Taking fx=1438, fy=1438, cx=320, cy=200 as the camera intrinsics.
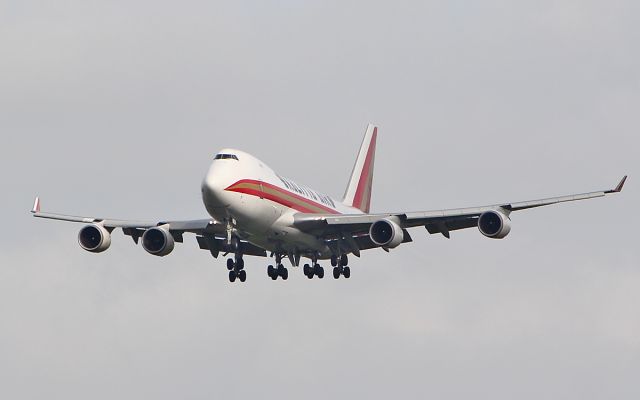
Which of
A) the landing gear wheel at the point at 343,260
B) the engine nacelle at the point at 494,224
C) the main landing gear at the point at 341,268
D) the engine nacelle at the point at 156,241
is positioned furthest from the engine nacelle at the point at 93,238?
the engine nacelle at the point at 494,224

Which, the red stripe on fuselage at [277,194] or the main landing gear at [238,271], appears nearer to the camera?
the red stripe on fuselage at [277,194]

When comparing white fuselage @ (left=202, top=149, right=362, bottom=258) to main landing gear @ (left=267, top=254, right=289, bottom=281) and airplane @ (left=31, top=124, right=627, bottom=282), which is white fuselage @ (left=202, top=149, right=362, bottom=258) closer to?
airplane @ (left=31, top=124, right=627, bottom=282)

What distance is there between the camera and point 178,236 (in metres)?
79.9

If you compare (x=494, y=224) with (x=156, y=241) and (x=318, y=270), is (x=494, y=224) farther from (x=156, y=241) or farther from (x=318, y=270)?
(x=156, y=241)

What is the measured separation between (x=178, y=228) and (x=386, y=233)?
38.2 ft

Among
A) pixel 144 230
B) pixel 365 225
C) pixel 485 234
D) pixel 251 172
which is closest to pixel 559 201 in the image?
pixel 485 234

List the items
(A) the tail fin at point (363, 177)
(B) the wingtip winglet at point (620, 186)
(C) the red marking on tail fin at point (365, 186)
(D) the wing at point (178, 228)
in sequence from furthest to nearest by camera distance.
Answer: (C) the red marking on tail fin at point (365, 186)
(A) the tail fin at point (363, 177)
(D) the wing at point (178, 228)
(B) the wingtip winglet at point (620, 186)

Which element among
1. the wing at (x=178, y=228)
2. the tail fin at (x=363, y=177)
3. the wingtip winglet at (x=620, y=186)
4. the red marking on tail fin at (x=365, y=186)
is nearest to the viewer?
the wingtip winglet at (x=620, y=186)

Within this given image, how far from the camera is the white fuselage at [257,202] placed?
71500 mm

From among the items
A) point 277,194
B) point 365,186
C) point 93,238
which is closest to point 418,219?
point 277,194

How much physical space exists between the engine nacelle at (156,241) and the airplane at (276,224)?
0.18 ft

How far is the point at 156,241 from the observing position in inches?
3063

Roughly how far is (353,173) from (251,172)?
24.7m

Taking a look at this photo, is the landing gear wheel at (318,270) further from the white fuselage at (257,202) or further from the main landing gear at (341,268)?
the white fuselage at (257,202)
